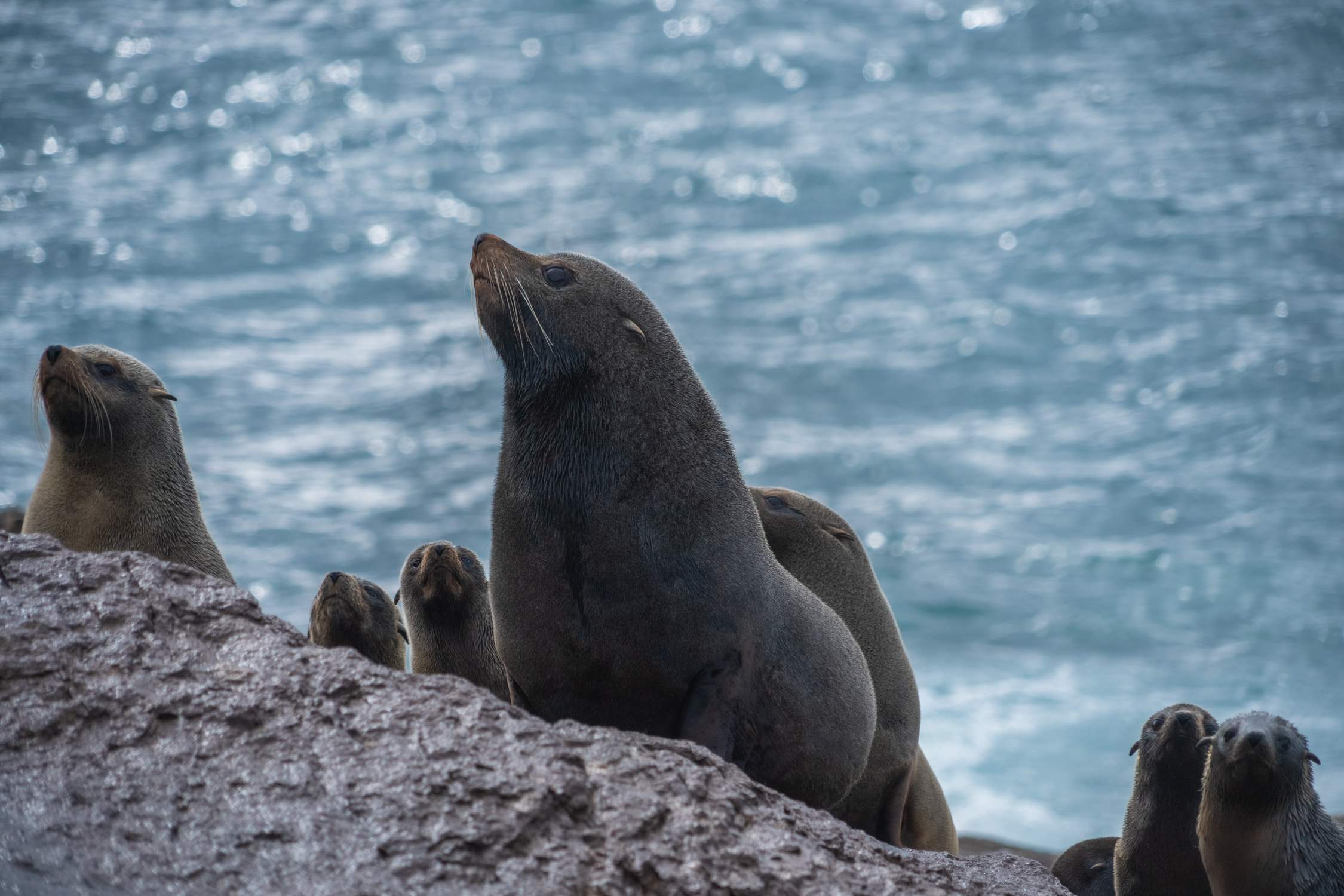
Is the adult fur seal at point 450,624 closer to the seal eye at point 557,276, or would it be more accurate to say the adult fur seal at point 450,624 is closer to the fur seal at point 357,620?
the fur seal at point 357,620

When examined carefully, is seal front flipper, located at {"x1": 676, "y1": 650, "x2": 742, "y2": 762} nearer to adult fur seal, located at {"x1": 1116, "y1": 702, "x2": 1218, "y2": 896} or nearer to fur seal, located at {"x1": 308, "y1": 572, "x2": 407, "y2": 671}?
fur seal, located at {"x1": 308, "y1": 572, "x2": 407, "y2": 671}

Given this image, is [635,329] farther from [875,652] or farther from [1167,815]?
[1167,815]

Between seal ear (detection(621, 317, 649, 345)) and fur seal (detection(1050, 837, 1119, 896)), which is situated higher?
seal ear (detection(621, 317, 649, 345))

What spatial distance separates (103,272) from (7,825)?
69.5 feet

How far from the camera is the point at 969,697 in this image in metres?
14.6

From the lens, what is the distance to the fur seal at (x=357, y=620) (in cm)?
452

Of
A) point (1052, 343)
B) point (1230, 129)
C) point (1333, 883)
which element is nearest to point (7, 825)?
point (1333, 883)

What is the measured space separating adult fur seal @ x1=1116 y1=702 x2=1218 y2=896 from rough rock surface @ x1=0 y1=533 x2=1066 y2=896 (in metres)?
1.64

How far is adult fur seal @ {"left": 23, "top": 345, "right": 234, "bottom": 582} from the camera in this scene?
4.89 meters

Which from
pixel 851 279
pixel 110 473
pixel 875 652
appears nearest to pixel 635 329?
pixel 875 652

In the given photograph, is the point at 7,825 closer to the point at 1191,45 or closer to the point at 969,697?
the point at 969,697

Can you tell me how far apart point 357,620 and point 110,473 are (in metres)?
1.26

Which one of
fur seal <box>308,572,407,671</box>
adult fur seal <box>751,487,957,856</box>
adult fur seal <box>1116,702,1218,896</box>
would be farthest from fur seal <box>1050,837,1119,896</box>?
fur seal <box>308,572,407,671</box>

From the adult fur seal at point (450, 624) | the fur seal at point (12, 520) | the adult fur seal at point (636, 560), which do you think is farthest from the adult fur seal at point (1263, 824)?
the fur seal at point (12, 520)
